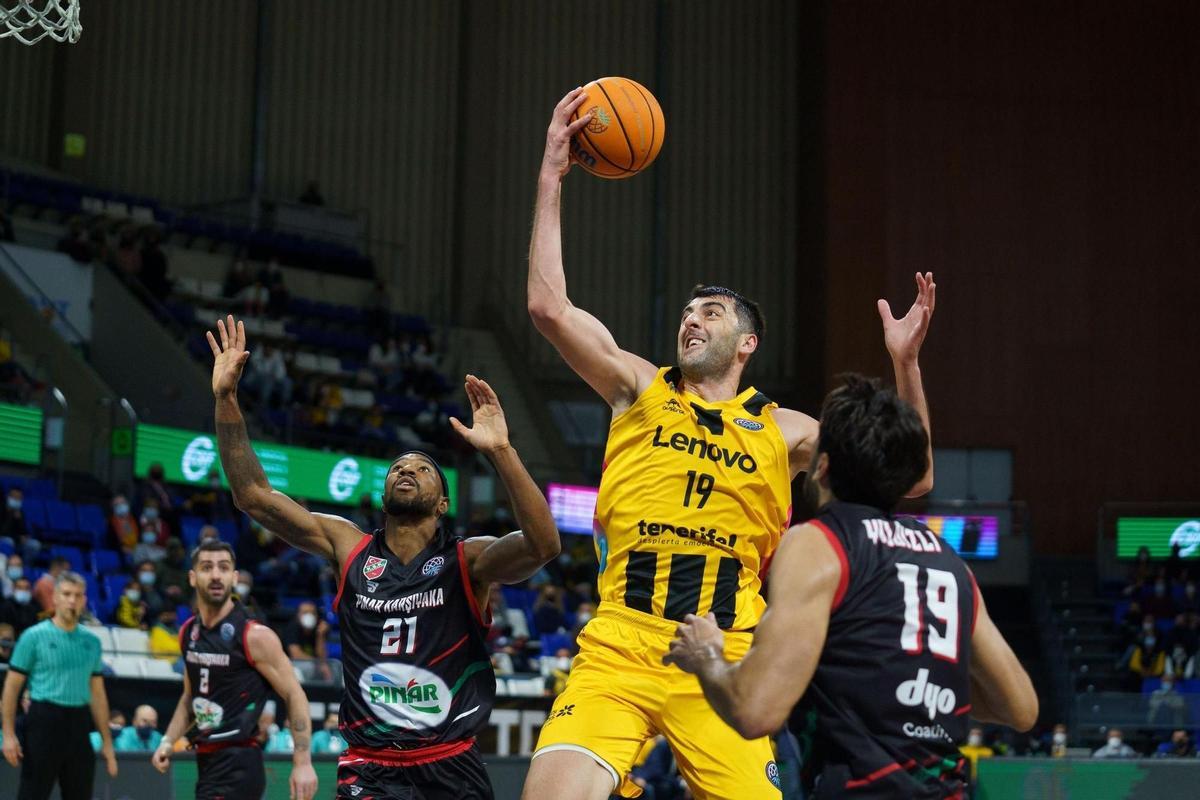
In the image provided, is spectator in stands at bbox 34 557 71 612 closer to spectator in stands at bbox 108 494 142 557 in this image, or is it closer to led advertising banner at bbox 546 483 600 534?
spectator in stands at bbox 108 494 142 557

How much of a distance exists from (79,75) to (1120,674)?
1901cm

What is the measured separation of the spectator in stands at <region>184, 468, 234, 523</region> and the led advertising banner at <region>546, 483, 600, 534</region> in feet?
21.7

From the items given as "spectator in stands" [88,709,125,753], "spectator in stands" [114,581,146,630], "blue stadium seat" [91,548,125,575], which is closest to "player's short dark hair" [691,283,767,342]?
"spectator in stands" [88,709,125,753]

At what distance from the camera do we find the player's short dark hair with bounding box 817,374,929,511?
342 cm

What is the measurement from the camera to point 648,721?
198 inches

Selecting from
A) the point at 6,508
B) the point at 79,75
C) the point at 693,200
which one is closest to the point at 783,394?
the point at 693,200

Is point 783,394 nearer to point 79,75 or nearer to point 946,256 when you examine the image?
point 946,256

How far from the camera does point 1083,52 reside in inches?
1072

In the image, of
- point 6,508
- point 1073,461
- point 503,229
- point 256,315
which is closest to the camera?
point 6,508

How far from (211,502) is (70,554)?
3256 mm

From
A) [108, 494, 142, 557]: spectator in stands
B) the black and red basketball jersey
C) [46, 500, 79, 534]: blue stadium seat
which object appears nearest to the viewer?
the black and red basketball jersey

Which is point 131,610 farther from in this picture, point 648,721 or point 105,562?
point 648,721

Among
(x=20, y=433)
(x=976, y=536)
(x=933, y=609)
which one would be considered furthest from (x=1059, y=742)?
(x=933, y=609)

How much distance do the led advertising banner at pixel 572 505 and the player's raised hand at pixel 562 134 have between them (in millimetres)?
19213
